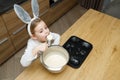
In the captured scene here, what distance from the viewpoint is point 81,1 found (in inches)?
83.6

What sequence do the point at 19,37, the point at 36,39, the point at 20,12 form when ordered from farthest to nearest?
1. the point at 19,37
2. the point at 36,39
3. the point at 20,12

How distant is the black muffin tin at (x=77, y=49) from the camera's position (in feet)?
2.54

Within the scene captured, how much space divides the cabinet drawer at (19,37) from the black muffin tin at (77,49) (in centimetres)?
63

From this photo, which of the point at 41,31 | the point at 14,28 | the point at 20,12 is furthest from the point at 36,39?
the point at 14,28

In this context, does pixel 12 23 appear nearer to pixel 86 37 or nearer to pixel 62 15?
pixel 86 37

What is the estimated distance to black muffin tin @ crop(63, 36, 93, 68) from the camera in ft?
2.54

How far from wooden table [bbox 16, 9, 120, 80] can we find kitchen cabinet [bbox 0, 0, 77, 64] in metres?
0.53

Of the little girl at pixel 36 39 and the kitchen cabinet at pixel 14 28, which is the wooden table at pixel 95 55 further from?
the kitchen cabinet at pixel 14 28

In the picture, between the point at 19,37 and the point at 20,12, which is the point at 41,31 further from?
the point at 19,37

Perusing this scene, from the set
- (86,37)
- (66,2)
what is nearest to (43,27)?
(86,37)

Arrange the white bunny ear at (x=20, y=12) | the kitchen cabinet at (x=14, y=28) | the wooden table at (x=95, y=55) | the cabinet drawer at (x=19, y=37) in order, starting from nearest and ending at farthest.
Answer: the white bunny ear at (x=20, y=12) < the wooden table at (x=95, y=55) < the kitchen cabinet at (x=14, y=28) < the cabinet drawer at (x=19, y=37)

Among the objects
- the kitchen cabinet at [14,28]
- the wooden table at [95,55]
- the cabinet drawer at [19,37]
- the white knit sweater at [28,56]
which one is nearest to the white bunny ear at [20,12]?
the white knit sweater at [28,56]

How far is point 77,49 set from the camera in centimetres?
84

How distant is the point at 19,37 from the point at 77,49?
0.74 metres
